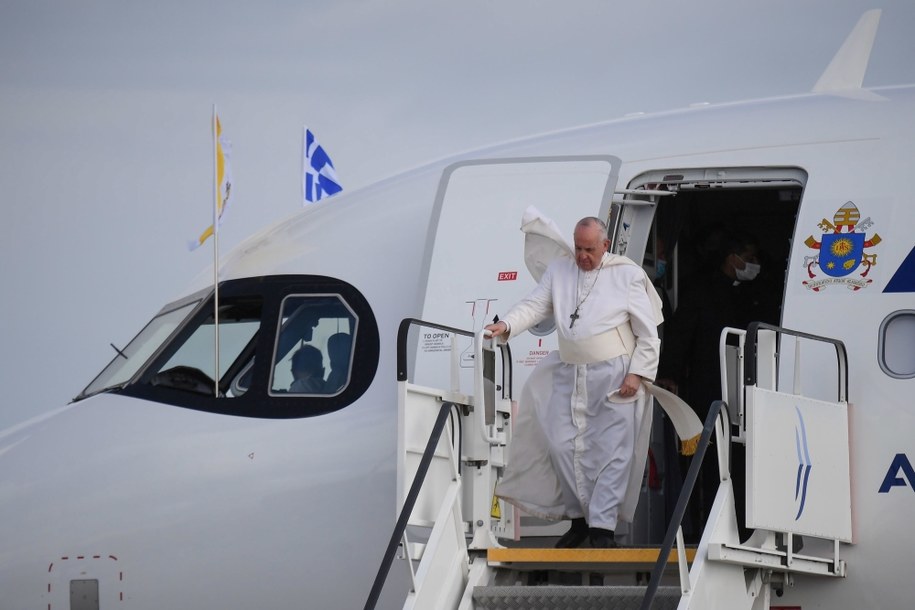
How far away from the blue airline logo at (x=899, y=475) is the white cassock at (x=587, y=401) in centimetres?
132

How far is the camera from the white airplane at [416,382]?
7.16 metres

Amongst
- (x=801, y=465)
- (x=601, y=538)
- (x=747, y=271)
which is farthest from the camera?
(x=747, y=271)

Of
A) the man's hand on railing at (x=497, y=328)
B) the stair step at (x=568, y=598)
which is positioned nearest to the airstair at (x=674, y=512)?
the stair step at (x=568, y=598)

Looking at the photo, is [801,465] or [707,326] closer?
[801,465]

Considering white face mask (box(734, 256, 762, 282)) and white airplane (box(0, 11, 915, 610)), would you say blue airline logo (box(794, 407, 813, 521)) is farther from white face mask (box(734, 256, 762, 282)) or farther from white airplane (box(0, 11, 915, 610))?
white face mask (box(734, 256, 762, 282))

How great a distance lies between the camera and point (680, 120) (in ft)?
28.3

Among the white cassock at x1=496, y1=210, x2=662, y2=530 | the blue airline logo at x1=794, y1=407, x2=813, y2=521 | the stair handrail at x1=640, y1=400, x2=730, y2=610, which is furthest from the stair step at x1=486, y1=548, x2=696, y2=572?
the blue airline logo at x1=794, y1=407, x2=813, y2=521

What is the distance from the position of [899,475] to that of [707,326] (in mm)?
2033

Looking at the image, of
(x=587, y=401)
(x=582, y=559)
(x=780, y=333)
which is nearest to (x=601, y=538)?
(x=582, y=559)

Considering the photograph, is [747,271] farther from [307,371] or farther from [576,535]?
[307,371]

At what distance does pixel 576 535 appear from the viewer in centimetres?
748

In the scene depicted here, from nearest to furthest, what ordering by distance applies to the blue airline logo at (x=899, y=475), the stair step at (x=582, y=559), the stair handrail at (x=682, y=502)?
1. the stair handrail at (x=682, y=502)
2. the stair step at (x=582, y=559)
3. the blue airline logo at (x=899, y=475)

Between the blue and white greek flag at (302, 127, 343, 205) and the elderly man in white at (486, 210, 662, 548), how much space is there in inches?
190

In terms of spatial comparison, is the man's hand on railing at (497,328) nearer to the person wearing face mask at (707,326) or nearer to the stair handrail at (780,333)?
the stair handrail at (780,333)
